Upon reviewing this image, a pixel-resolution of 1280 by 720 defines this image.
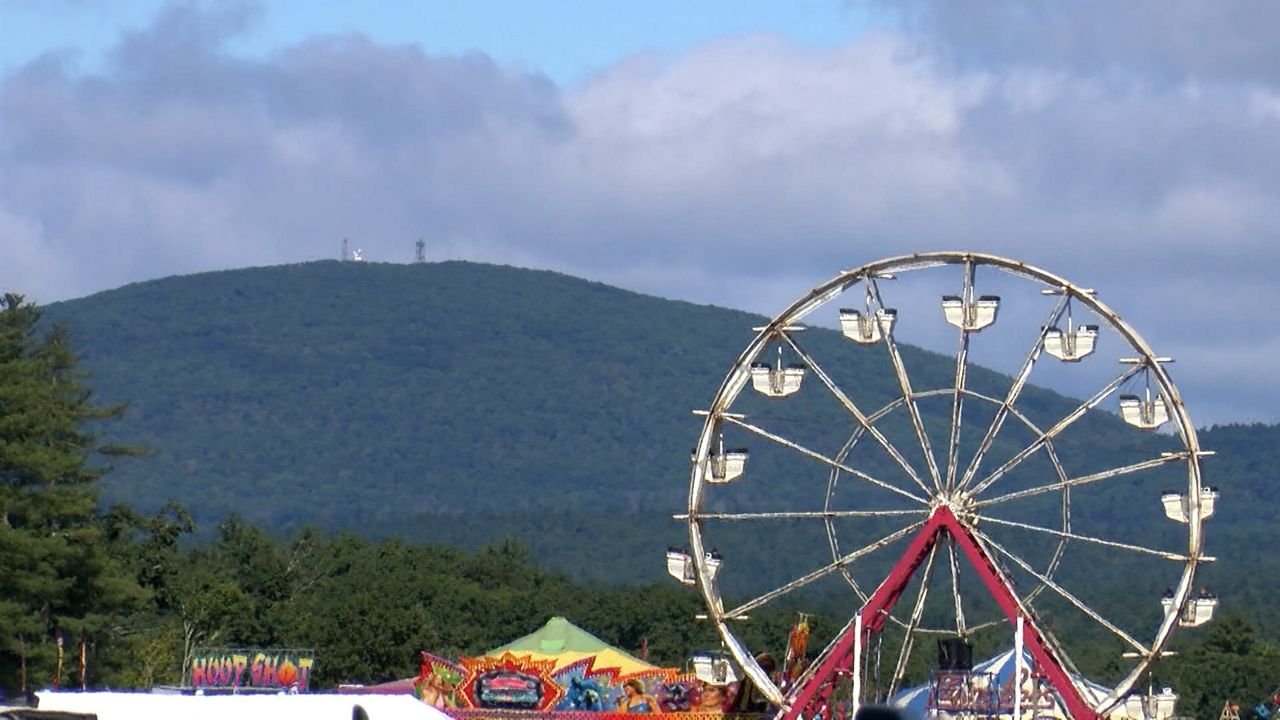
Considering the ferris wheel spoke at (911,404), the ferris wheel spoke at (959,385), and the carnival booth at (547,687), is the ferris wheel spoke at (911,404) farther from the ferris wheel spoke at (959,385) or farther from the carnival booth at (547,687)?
the carnival booth at (547,687)

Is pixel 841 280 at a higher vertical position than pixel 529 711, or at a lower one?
higher

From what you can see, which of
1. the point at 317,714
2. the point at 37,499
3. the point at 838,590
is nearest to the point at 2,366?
the point at 37,499

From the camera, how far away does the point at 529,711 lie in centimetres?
7312

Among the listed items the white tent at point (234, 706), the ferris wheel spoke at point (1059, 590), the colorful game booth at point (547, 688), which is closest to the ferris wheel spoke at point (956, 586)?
the ferris wheel spoke at point (1059, 590)

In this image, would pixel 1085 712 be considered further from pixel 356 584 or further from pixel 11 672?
pixel 356 584

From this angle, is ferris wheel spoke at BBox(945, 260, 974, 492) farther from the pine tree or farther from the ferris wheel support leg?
the pine tree

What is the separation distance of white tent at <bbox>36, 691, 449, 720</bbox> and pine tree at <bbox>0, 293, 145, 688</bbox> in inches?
1170

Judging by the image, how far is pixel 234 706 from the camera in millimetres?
51344

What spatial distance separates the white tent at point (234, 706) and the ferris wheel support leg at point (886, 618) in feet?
41.5

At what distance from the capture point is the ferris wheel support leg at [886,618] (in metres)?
59.5

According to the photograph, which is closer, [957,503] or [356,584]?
[957,503]

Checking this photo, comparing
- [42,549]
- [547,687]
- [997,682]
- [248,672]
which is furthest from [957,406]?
[42,549]

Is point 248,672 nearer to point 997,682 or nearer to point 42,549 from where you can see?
point 42,549

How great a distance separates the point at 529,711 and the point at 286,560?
118755 mm
